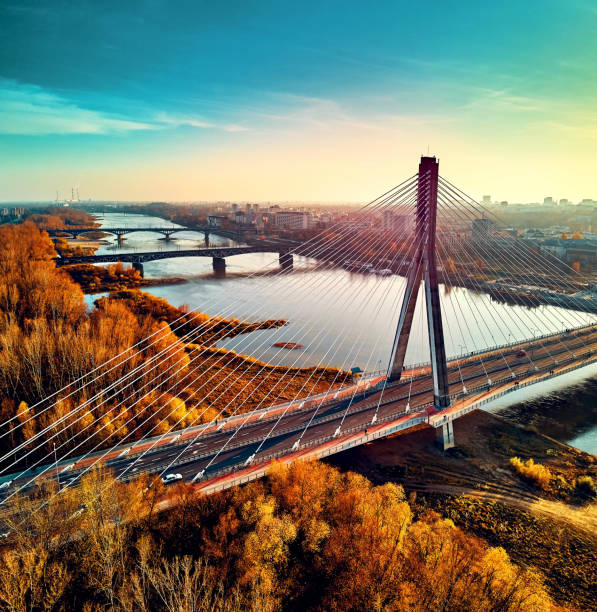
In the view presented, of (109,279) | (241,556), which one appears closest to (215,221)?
(109,279)

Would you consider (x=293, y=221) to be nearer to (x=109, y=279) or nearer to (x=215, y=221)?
(x=215, y=221)

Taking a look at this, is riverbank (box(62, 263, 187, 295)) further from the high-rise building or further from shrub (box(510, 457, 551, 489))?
shrub (box(510, 457, 551, 489))

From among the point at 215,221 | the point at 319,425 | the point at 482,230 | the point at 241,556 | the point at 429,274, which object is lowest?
the point at 241,556

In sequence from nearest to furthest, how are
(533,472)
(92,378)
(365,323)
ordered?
(533,472) < (92,378) < (365,323)

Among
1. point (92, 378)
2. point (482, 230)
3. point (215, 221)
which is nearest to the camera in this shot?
point (92, 378)

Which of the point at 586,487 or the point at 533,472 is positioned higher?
the point at 533,472

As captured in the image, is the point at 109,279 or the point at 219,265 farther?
the point at 219,265

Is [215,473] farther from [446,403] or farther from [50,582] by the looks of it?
[446,403]
